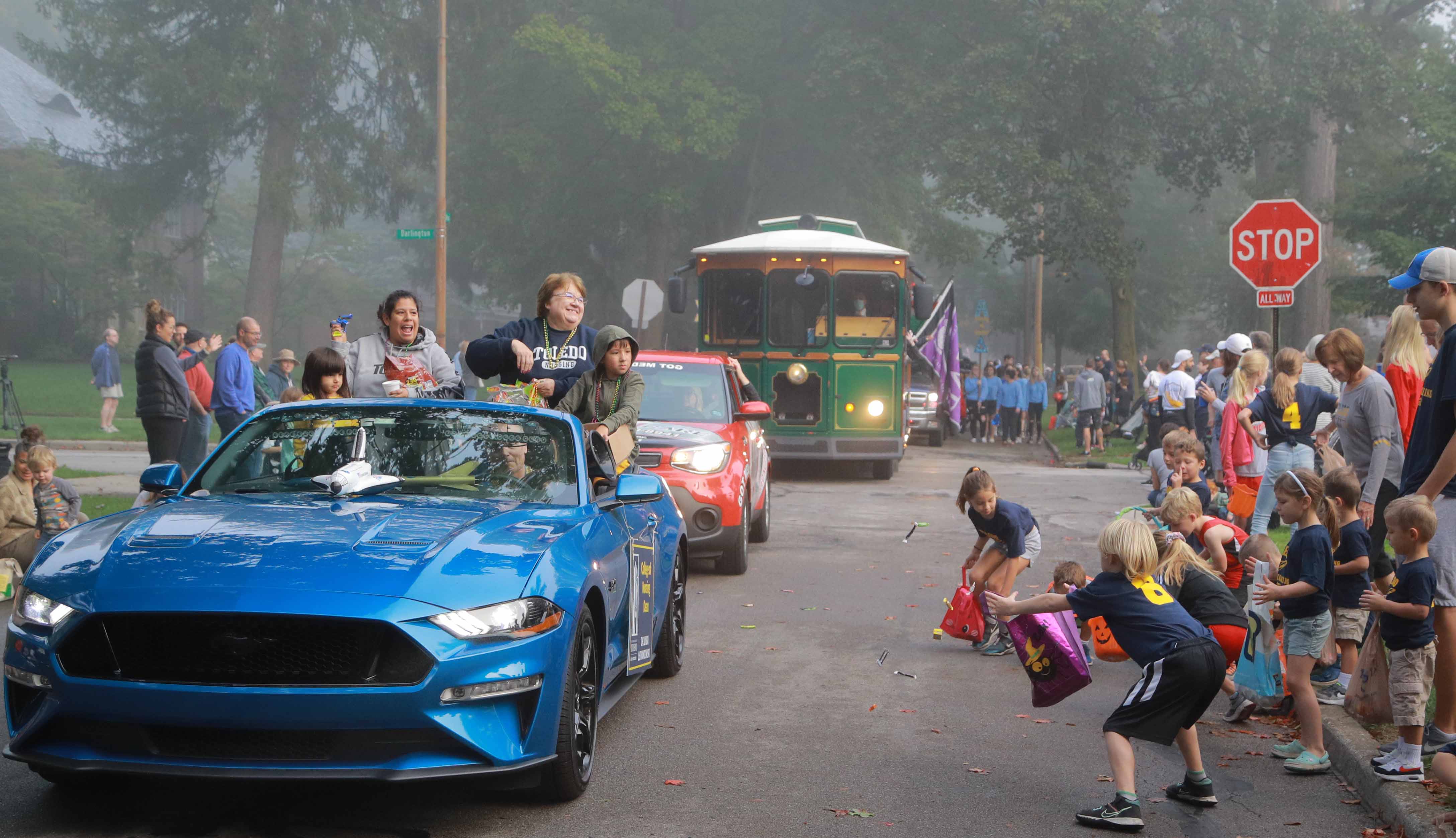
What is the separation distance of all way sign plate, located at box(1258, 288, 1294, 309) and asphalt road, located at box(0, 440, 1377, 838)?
5.76 metres

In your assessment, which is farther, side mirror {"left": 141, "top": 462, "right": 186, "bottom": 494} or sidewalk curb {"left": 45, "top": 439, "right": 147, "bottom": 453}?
sidewalk curb {"left": 45, "top": 439, "right": 147, "bottom": 453}

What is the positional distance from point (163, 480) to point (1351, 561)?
503cm

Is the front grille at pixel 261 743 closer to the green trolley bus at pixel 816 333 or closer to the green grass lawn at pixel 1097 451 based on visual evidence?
the green trolley bus at pixel 816 333

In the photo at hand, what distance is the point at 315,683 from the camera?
4391mm

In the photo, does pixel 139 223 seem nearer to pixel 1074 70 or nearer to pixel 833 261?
pixel 1074 70

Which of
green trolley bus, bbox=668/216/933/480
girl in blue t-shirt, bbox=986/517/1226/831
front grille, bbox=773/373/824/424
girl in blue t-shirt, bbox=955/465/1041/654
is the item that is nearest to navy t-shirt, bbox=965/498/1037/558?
girl in blue t-shirt, bbox=955/465/1041/654

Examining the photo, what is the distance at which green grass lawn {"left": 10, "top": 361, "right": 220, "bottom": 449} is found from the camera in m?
26.3

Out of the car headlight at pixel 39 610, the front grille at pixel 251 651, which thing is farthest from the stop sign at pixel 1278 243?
the car headlight at pixel 39 610

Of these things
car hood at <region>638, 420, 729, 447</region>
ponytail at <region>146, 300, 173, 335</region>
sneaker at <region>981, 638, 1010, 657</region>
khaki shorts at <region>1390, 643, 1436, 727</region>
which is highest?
ponytail at <region>146, 300, 173, 335</region>

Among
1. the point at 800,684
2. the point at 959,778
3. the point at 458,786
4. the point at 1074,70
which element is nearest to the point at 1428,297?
the point at 959,778

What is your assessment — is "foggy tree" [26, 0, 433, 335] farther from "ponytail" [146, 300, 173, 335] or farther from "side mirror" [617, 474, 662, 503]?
"side mirror" [617, 474, 662, 503]

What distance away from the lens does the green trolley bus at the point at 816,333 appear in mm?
20984

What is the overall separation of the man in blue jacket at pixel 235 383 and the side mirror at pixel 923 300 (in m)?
10.5

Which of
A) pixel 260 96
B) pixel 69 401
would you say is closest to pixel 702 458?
pixel 69 401
